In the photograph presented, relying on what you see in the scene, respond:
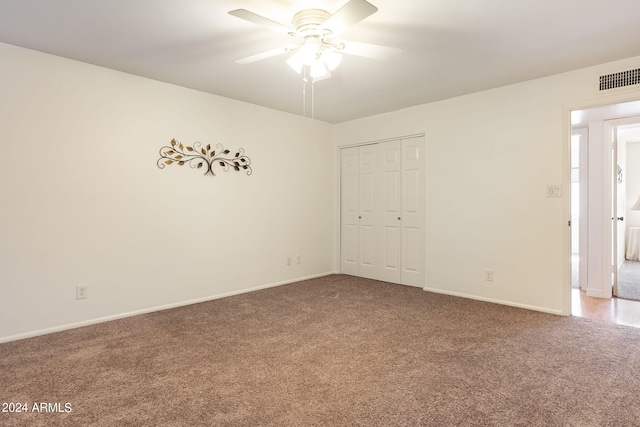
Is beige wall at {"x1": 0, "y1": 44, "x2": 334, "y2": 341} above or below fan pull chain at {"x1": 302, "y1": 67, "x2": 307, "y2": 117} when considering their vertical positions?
below

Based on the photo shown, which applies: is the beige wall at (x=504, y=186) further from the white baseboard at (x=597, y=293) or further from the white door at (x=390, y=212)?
the white baseboard at (x=597, y=293)

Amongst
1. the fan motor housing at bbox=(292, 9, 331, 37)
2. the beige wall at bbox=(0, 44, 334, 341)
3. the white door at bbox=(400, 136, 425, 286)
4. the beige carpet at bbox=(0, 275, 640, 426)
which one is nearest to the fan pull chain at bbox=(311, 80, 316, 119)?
the beige wall at bbox=(0, 44, 334, 341)

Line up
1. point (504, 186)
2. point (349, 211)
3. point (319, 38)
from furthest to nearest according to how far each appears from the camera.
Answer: point (349, 211), point (504, 186), point (319, 38)

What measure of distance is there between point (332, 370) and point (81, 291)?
8.17ft

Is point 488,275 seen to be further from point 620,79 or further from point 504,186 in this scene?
point 620,79

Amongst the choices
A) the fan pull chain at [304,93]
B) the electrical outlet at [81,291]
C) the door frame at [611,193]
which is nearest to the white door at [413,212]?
the fan pull chain at [304,93]

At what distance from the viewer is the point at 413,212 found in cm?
482

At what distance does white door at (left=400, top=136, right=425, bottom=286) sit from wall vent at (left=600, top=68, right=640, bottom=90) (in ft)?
6.32

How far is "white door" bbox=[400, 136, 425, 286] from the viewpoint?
4734 mm

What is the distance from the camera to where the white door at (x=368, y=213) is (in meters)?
5.28

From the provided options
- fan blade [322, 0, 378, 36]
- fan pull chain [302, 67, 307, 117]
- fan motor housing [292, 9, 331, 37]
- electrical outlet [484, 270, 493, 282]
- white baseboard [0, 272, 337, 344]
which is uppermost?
fan pull chain [302, 67, 307, 117]

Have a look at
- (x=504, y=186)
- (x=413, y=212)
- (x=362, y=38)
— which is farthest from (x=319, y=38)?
(x=413, y=212)

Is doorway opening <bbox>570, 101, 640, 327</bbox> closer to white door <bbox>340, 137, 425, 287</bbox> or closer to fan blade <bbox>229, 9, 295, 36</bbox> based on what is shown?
white door <bbox>340, 137, 425, 287</bbox>

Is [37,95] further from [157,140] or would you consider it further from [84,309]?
[84,309]
